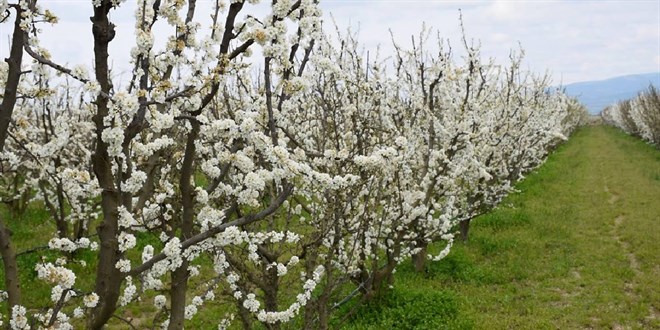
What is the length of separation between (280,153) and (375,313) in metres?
5.83

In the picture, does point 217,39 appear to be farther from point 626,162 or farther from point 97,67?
point 626,162

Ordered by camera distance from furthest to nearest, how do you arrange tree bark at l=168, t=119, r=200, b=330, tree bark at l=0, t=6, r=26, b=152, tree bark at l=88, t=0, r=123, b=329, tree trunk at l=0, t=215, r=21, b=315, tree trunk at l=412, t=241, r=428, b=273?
tree trunk at l=412, t=241, r=428, b=273
tree bark at l=168, t=119, r=200, b=330
tree trunk at l=0, t=215, r=21, b=315
tree bark at l=0, t=6, r=26, b=152
tree bark at l=88, t=0, r=123, b=329

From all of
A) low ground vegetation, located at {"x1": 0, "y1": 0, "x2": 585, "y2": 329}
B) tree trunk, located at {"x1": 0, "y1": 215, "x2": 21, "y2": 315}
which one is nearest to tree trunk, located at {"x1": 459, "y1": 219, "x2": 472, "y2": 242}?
low ground vegetation, located at {"x1": 0, "y1": 0, "x2": 585, "y2": 329}

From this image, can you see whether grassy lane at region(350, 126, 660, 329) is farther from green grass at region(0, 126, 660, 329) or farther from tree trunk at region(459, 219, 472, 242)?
tree trunk at region(459, 219, 472, 242)

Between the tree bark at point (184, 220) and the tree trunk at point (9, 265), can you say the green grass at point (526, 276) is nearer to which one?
the tree bark at point (184, 220)

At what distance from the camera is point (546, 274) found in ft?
36.9

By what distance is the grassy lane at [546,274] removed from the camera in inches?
350

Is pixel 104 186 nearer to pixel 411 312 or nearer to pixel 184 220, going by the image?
pixel 184 220

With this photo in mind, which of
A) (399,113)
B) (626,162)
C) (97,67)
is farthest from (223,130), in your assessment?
(626,162)

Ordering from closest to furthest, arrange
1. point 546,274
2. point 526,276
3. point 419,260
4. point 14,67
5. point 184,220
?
point 14,67 < point 184,220 < point 419,260 < point 526,276 < point 546,274

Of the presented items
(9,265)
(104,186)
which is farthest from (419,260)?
(104,186)

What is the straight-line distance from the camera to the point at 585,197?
1917 centimetres

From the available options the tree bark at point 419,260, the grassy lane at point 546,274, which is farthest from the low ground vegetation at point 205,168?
the tree bark at point 419,260

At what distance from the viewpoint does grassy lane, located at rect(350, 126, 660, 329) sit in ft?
29.2
